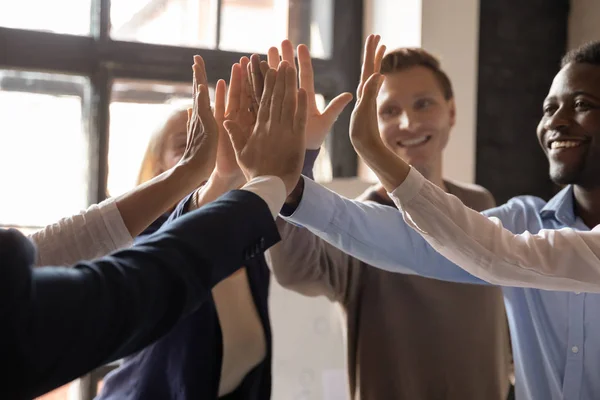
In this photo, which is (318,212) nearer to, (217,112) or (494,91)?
(217,112)

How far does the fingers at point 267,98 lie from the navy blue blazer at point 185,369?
0.95 feet

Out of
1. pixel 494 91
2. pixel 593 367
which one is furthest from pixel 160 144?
pixel 494 91

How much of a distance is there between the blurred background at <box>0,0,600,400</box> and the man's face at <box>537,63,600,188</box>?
0.72 meters

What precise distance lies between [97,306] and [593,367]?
913mm

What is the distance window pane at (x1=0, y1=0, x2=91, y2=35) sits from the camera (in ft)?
6.14

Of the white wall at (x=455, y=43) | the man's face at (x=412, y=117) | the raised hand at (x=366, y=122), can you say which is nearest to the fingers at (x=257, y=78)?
the raised hand at (x=366, y=122)

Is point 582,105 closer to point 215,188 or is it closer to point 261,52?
point 215,188

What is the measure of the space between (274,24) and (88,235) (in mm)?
1432

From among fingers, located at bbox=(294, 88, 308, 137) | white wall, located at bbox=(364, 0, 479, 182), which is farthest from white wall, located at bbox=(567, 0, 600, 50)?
fingers, located at bbox=(294, 88, 308, 137)

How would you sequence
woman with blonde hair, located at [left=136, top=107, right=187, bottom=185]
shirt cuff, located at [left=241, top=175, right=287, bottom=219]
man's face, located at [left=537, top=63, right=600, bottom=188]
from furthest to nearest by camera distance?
woman with blonde hair, located at [left=136, top=107, right=187, bottom=185] < man's face, located at [left=537, top=63, right=600, bottom=188] < shirt cuff, located at [left=241, top=175, right=287, bottom=219]

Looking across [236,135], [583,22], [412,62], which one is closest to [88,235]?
[236,135]

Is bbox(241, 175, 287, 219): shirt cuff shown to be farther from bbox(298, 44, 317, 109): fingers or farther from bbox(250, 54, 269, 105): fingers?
bbox(298, 44, 317, 109): fingers

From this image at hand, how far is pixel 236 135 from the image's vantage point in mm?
959

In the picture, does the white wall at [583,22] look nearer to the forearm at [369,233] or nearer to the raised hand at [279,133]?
the forearm at [369,233]
